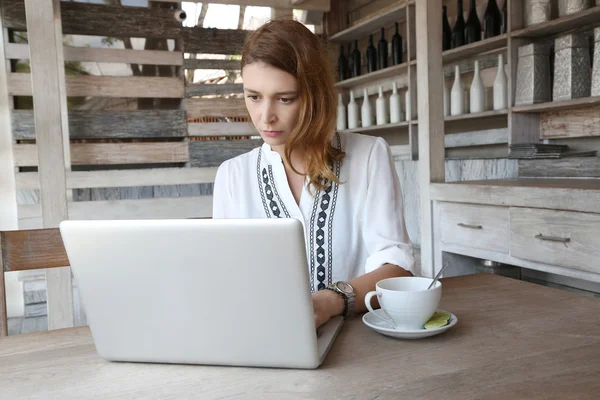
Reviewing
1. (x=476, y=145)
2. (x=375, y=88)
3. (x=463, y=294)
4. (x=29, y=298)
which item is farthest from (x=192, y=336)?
(x=375, y=88)

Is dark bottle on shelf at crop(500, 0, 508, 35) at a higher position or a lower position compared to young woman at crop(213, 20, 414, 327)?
higher

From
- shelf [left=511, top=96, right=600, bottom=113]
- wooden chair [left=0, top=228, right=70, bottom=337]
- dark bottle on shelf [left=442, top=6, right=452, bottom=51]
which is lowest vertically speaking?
wooden chair [left=0, top=228, right=70, bottom=337]

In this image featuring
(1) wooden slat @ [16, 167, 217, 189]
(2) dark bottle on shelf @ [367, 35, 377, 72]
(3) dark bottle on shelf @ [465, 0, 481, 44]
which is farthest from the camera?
(2) dark bottle on shelf @ [367, 35, 377, 72]

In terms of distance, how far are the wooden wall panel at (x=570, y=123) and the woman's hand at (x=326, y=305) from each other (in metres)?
1.87

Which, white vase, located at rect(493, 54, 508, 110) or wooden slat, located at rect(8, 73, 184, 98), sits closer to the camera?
white vase, located at rect(493, 54, 508, 110)

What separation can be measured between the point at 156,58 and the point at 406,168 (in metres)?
1.63

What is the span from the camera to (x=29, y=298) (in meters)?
3.18

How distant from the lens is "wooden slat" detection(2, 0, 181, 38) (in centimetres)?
302

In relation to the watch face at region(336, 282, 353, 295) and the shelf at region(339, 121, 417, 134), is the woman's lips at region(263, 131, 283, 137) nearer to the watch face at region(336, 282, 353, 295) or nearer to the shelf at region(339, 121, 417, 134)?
the watch face at region(336, 282, 353, 295)

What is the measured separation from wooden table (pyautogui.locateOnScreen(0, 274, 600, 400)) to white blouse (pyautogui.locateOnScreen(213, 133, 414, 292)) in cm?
37

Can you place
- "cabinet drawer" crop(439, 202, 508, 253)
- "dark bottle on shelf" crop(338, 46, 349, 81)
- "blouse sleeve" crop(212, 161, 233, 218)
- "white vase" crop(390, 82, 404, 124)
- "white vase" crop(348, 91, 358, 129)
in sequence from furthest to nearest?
"dark bottle on shelf" crop(338, 46, 349, 81)
"white vase" crop(348, 91, 358, 129)
"white vase" crop(390, 82, 404, 124)
"cabinet drawer" crop(439, 202, 508, 253)
"blouse sleeve" crop(212, 161, 233, 218)

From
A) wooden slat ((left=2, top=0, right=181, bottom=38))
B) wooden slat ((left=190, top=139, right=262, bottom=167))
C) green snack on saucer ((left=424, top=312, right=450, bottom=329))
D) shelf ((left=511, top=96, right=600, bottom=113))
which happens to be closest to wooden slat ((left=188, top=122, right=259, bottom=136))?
wooden slat ((left=190, top=139, right=262, bottom=167))

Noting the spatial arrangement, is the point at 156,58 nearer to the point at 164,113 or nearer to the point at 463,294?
the point at 164,113

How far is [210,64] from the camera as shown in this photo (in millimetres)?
3375
